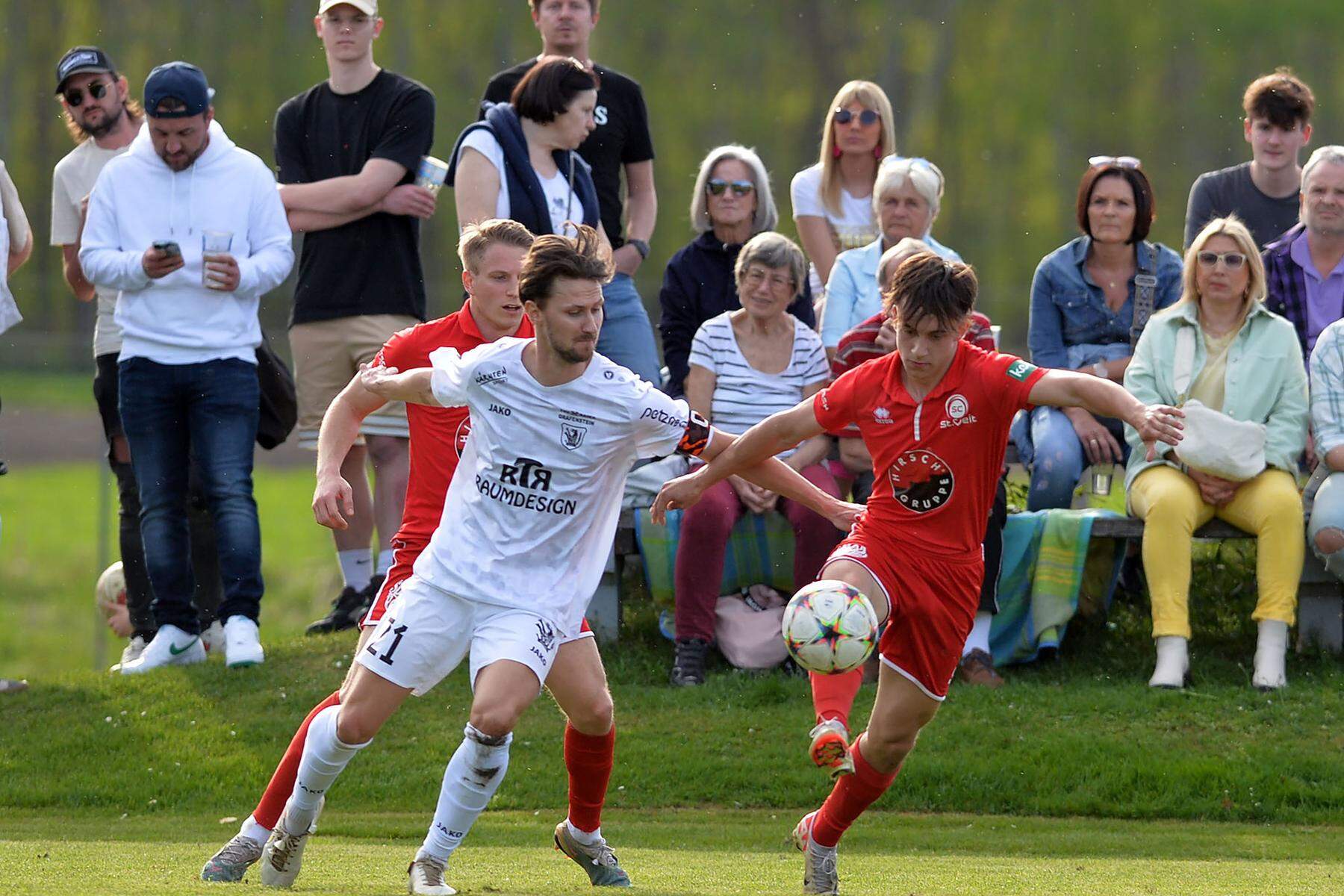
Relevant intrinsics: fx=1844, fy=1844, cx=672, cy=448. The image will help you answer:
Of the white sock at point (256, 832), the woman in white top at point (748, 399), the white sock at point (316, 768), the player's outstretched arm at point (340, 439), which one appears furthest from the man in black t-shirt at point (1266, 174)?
the white sock at point (256, 832)

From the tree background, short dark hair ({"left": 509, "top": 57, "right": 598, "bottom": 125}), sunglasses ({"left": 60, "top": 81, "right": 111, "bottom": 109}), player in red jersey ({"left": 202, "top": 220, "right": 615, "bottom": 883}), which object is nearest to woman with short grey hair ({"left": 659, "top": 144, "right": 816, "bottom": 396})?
short dark hair ({"left": 509, "top": 57, "right": 598, "bottom": 125})

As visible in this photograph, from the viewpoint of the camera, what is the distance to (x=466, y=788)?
18.9 ft

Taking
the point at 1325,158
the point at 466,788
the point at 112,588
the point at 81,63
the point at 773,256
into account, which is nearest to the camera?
the point at 466,788

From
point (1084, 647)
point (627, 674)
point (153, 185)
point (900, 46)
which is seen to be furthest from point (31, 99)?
point (1084, 647)

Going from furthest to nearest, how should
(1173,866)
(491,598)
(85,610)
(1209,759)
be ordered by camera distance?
(85,610) → (1209,759) → (1173,866) → (491,598)

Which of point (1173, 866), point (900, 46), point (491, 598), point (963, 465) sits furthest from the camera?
point (900, 46)

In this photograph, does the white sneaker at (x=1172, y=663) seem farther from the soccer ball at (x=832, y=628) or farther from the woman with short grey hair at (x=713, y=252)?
the soccer ball at (x=832, y=628)

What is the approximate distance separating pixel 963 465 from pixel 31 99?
50.8 ft

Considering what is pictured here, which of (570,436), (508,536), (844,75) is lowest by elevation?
(508,536)

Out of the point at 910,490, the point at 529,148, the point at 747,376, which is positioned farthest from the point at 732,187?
the point at 910,490

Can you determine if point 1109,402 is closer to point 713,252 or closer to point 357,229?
point 713,252

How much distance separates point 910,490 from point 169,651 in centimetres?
468

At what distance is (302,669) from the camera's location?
959 centimetres

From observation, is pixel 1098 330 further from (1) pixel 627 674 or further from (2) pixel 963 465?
(2) pixel 963 465
